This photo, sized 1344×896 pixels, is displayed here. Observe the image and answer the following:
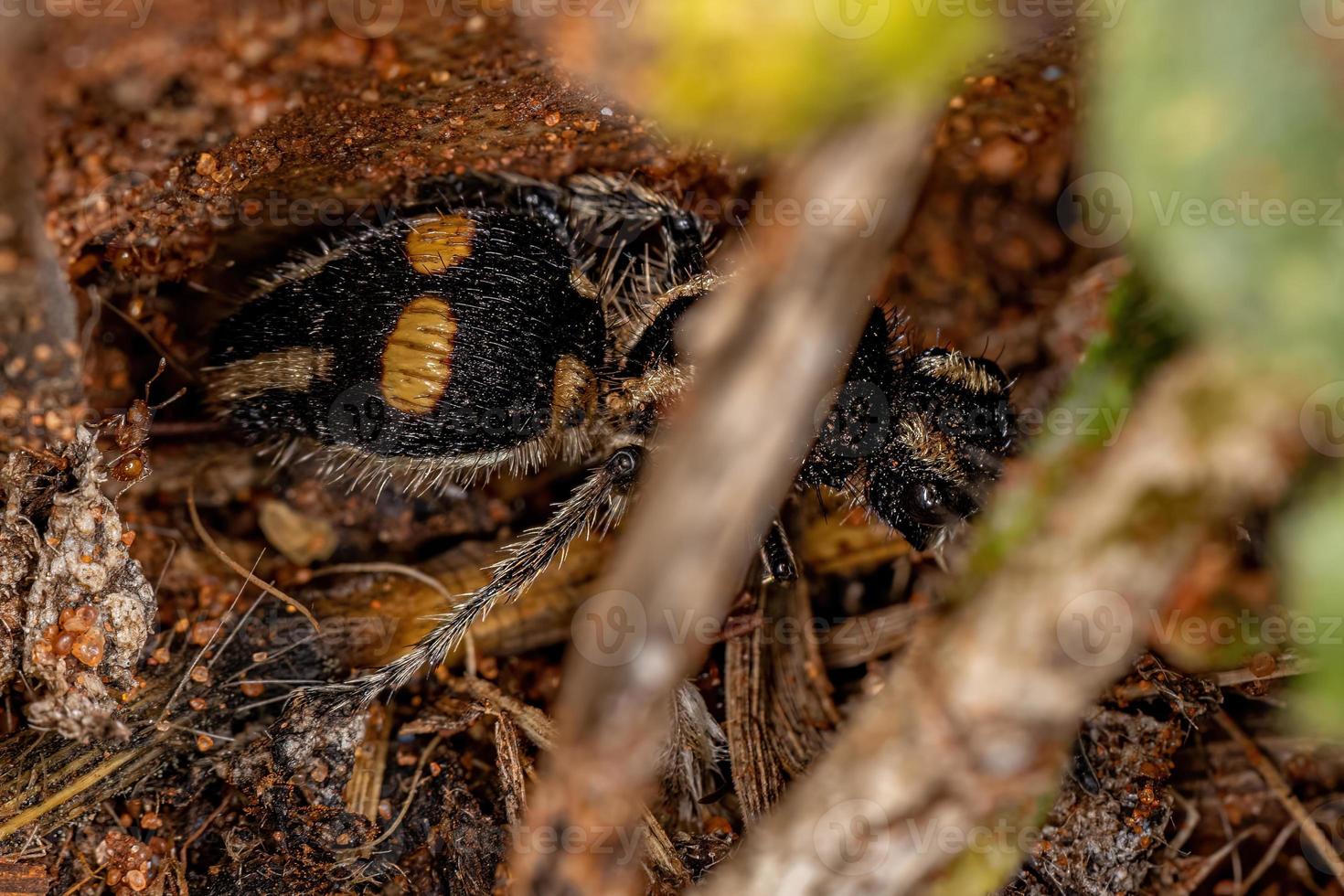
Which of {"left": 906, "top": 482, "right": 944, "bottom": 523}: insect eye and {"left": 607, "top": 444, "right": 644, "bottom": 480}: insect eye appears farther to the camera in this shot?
{"left": 607, "top": 444, "right": 644, "bottom": 480}: insect eye

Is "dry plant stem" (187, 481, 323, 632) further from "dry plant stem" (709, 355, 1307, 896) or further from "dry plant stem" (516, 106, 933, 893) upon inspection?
"dry plant stem" (709, 355, 1307, 896)

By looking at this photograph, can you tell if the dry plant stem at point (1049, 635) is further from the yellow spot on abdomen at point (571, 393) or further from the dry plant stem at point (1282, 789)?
the yellow spot on abdomen at point (571, 393)

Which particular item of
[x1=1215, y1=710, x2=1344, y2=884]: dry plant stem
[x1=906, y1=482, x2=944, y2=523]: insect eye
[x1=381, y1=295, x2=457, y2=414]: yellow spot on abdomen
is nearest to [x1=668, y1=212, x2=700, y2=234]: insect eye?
[x1=381, y1=295, x2=457, y2=414]: yellow spot on abdomen

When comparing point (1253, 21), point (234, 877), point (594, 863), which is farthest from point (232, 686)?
point (1253, 21)

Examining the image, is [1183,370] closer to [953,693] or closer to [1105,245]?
[953,693]

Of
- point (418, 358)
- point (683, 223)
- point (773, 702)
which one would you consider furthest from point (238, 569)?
point (683, 223)

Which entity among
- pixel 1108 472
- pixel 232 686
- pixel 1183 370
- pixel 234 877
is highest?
pixel 1183 370
